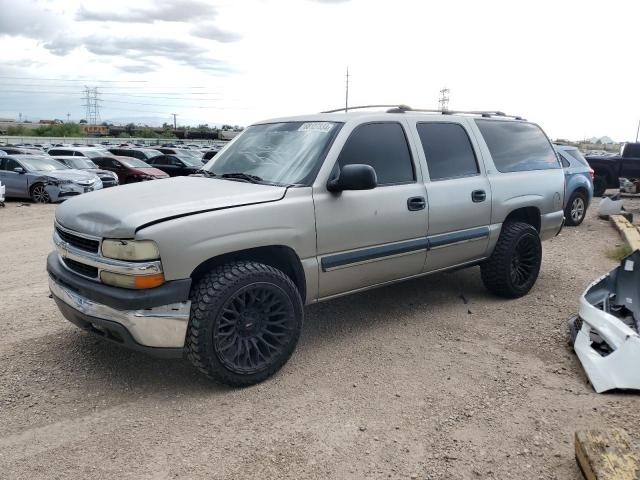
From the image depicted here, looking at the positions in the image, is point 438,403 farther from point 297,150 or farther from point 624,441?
point 297,150

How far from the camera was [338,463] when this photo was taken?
9.27ft

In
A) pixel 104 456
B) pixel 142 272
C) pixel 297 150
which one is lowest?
pixel 104 456

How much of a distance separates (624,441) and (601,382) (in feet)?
3.08

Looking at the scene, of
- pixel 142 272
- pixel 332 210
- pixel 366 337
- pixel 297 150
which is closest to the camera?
pixel 142 272

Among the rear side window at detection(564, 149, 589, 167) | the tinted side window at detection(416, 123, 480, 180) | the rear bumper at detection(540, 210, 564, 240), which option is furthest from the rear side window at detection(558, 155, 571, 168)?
the tinted side window at detection(416, 123, 480, 180)

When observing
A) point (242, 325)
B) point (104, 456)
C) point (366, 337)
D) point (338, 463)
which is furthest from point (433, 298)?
point (104, 456)

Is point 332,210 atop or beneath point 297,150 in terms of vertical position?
beneath

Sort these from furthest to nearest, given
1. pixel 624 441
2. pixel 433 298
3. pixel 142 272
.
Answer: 1. pixel 433 298
2. pixel 142 272
3. pixel 624 441

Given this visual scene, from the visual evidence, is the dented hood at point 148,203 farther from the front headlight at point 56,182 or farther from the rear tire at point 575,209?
the front headlight at point 56,182

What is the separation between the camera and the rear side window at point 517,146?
17.6 ft

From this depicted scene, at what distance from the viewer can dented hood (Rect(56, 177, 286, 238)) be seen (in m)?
3.28

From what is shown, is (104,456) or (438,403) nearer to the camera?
(104,456)

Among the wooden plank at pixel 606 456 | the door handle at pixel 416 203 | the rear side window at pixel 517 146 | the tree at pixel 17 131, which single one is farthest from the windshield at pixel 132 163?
the tree at pixel 17 131

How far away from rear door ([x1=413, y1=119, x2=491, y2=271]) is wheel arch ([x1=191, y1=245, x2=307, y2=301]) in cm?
134
